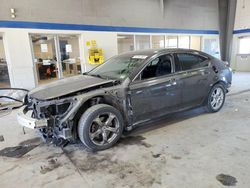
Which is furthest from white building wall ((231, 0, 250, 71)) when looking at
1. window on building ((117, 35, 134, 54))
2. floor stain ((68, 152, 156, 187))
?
floor stain ((68, 152, 156, 187))

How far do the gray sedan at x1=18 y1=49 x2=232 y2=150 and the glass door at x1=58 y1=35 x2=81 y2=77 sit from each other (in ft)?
14.8

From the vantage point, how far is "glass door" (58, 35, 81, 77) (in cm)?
782

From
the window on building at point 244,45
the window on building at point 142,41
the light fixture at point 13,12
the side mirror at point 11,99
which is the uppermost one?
the light fixture at point 13,12

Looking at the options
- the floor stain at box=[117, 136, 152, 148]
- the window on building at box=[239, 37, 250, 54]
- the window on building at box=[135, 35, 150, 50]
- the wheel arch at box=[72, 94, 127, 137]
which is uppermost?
the window on building at box=[135, 35, 150, 50]

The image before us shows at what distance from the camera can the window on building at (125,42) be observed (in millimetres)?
9156

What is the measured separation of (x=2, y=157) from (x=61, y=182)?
1157 millimetres

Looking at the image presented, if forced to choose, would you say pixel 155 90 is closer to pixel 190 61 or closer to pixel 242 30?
pixel 190 61

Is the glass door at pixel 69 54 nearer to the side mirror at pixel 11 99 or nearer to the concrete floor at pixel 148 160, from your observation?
the side mirror at pixel 11 99

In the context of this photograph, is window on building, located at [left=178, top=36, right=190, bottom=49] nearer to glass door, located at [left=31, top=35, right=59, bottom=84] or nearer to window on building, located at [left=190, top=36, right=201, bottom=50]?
window on building, located at [left=190, top=36, right=201, bottom=50]

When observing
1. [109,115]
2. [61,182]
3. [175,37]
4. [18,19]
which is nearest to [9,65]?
[18,19]

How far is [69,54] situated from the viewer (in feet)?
26.6

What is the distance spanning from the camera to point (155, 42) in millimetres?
10250

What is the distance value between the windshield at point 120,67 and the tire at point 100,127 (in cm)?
58

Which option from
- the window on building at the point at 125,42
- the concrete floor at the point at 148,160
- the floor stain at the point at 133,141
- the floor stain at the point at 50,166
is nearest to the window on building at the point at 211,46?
the window on building at the point at 125,42
